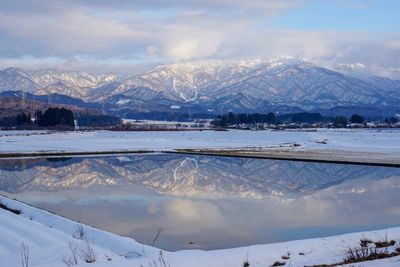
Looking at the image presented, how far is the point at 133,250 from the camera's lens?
31.7 ft

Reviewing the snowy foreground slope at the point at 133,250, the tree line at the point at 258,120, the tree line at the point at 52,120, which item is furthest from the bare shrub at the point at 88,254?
the tree line at the point at 258,120

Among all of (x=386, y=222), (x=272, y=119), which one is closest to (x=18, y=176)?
(x=386, y=222)

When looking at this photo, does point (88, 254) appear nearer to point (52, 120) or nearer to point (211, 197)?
point (211, 197)

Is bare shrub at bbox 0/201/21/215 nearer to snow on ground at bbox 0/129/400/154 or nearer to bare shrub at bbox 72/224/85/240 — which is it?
bare shrub at bbox 72/224/85/240

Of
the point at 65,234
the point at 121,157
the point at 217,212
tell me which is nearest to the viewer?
the point at 65,234

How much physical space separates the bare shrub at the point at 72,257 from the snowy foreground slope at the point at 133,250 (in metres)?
0.04

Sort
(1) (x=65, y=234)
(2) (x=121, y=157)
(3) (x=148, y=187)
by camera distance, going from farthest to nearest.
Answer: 1. (2) (x=121, y=157)
2. (3) (x=148, y=187)
3. (1) (x=65, y=234)

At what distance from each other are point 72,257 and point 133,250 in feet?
4.13

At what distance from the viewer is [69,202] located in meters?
16.9

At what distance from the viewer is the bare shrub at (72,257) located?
27.5ft

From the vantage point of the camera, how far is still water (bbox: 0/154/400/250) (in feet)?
40.5

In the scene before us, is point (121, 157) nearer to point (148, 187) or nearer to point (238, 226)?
point (148, 187)

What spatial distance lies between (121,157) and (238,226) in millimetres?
22548

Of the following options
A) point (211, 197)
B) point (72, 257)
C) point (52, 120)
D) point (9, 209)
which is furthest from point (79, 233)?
point (52, 120)
